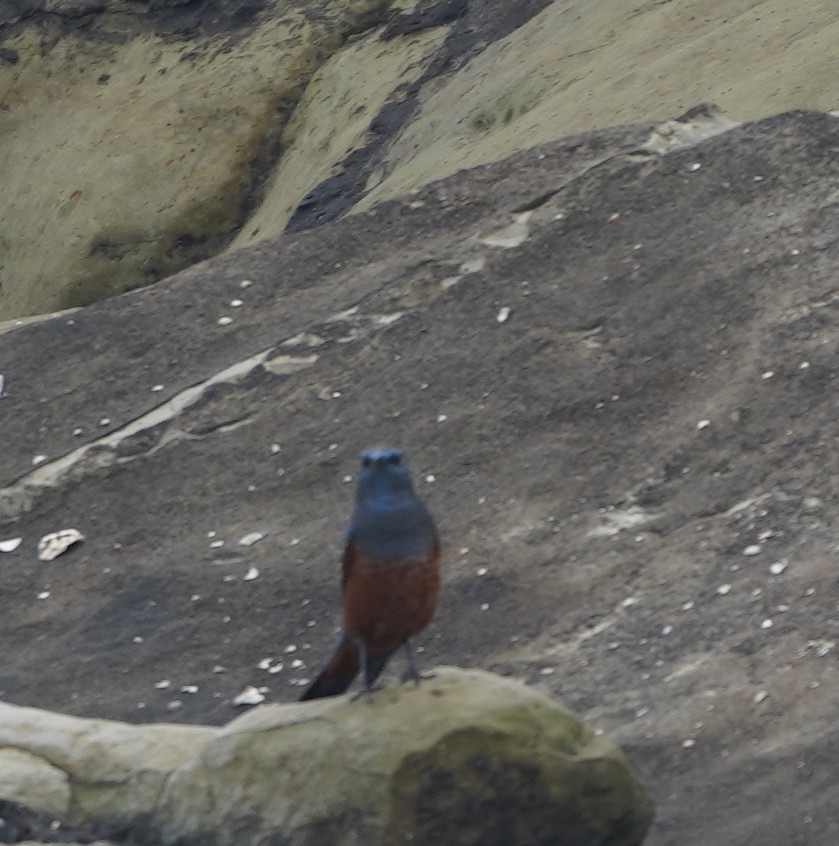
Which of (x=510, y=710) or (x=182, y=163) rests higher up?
(x=510, y=710)

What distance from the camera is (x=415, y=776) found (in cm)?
527

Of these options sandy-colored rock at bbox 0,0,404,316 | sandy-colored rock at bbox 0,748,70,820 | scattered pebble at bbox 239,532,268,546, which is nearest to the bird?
sandy-colored rock at bbox 0,748,70,820

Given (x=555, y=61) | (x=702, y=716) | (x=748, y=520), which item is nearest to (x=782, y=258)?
(x=748, y=520)

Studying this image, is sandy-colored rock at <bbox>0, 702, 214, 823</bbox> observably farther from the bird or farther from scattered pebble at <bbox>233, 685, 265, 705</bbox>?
scattered pebble at <bbox>233, 685, 265, 705</bbox>

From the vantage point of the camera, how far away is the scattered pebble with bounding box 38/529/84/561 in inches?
352

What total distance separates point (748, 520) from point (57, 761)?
316 cm

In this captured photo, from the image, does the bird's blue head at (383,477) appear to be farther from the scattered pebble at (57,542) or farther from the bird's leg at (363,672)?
the scattered pebble at (57,542)

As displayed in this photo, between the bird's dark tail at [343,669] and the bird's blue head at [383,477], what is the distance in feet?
1.62

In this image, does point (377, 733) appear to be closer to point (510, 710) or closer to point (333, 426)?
point (510, 710)

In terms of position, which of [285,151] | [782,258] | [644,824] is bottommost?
[285,151]

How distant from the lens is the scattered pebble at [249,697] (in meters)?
7.55

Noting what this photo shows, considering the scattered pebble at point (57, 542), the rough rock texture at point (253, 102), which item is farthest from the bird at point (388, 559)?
the rough rock texture at point (253, 102)

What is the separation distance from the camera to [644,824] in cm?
552

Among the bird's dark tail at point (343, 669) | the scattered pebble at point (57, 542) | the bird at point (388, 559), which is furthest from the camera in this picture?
the scattered pebble at point (57, 542)
